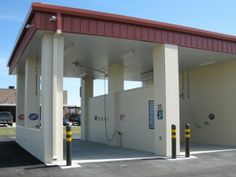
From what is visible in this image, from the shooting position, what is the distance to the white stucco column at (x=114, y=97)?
18328 millimetres

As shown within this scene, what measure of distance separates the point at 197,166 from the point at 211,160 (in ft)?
4.72

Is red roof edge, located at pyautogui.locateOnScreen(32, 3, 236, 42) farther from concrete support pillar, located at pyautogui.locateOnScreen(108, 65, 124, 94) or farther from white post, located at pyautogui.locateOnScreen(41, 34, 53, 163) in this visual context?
concrete support pillar, located at pyautogui.locateOnScreen(108, 65, 124, 94)

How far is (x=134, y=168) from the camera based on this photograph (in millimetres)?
10633

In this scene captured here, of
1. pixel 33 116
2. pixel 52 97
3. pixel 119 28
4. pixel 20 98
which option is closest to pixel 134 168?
pixel 52 97

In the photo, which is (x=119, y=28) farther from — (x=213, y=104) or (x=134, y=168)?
(x=213, y=104)

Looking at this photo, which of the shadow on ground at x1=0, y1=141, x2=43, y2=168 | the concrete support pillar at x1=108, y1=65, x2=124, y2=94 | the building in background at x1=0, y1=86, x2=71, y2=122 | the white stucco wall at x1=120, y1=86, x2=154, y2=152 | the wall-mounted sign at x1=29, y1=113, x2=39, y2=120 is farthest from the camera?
the building in background at x1=0, y1=86, x2=71, y2=122

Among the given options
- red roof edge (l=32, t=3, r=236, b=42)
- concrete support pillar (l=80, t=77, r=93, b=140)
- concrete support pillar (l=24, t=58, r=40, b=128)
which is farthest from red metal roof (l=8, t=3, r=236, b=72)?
concrete support pillar (l=80, t=77, r=93, b=140)

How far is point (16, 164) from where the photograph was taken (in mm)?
11531

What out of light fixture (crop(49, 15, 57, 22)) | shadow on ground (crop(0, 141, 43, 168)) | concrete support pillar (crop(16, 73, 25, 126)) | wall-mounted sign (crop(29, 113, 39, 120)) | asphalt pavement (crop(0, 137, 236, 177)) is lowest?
asphalt pavement (crop(0, 137, 236, 177))

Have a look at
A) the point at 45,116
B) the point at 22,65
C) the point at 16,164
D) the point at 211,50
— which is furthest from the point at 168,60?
the point at 22,65

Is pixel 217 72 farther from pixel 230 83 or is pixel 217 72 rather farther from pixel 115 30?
pixel 115 30

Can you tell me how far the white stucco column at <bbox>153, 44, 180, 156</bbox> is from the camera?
1348 centimetres

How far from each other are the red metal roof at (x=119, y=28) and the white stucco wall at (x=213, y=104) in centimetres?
238

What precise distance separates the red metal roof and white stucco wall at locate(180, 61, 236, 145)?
2378mm
